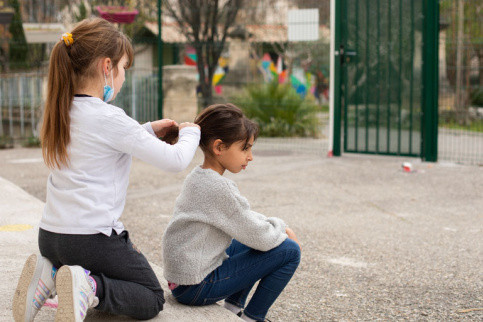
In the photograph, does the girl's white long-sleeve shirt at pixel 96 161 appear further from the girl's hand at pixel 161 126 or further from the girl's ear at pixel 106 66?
the girl's hand at pixel 161 126

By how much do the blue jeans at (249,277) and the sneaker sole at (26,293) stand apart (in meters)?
0.61

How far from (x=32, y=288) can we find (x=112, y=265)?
0.30 m

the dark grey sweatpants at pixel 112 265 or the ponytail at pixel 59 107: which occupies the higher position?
the ponytail at pixel 59 107

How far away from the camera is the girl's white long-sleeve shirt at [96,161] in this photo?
8.34 ft

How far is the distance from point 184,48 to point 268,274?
296 inches

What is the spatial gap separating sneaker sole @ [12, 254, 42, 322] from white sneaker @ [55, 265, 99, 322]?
0.17 meters

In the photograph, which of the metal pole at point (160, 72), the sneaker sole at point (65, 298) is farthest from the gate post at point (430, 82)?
the sneaker sole at point (65, 298)

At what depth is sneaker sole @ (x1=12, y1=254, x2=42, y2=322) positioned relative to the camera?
2527 mm

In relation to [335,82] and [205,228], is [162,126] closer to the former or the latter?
[205,228]

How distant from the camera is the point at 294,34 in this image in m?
9.05

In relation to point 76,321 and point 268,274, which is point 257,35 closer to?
point 268,274

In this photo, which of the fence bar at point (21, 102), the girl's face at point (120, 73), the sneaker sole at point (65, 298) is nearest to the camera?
the sneaker sole at point (65, 298)

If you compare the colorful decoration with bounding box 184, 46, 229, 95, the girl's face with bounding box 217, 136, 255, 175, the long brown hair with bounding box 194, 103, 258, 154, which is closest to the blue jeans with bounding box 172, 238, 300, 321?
the girl's face with bounding box 217, 136, 255, 175

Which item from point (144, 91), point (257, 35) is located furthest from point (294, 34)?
point (144, 91)
